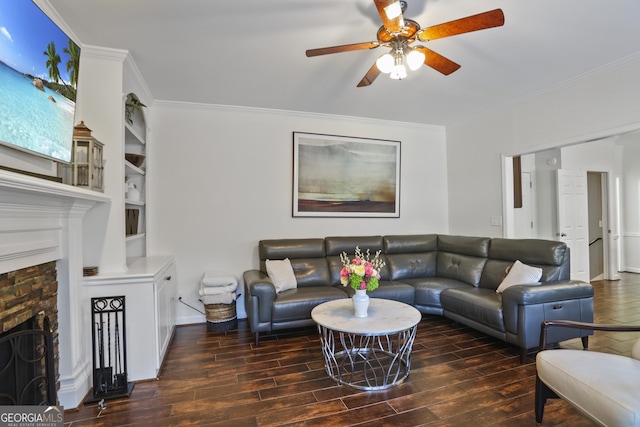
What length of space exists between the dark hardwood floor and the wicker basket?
27cm

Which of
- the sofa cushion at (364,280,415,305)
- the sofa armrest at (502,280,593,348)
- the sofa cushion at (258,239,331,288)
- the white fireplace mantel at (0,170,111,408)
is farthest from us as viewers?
the sofa cushion at (258,239,331,288)

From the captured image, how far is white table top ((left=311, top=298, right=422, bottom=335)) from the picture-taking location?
2.29m

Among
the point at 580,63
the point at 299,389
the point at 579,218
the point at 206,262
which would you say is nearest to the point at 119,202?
the point at 206,262

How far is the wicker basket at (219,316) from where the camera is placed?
3.61m

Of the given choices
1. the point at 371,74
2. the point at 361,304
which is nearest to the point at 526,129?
the point at 371,74

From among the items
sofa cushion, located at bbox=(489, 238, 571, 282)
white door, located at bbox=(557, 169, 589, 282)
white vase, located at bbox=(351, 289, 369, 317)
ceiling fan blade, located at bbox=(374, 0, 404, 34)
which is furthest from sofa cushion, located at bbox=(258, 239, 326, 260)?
white door, located at bbox=(557, 169, 589, 282)

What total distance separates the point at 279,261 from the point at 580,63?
3.62m

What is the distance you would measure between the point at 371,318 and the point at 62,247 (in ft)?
7.48

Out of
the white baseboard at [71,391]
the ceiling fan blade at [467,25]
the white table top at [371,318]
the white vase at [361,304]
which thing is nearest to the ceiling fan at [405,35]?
the ceiling fan blade at [467,25]

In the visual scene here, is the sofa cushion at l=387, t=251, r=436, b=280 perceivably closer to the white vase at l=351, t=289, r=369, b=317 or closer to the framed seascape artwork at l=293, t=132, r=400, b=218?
the framed seascape artwork at l=293, t=132, r=400, b=218

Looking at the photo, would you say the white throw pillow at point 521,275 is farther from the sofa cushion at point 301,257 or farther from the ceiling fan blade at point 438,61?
the ceiling fan blade at point 438,61

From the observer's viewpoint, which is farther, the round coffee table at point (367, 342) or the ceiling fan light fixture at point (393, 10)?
the round coffee table at point (367, 342)

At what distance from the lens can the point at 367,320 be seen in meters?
2.48

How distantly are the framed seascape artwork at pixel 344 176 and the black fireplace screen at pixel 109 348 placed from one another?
2417 millimetres
